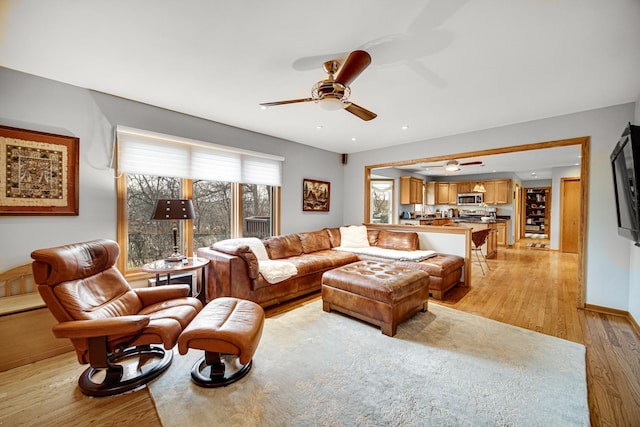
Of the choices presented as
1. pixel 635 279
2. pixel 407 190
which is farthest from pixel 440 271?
pixel 407 190

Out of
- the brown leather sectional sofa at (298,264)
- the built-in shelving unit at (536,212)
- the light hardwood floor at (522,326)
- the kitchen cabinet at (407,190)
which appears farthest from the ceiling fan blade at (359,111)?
the built-in shelving unit at (536,212)

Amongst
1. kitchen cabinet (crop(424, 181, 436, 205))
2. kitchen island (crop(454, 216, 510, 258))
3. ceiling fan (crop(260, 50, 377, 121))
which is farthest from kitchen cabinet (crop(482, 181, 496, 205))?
ceiling fan (crop(260, 50, 377, 121))

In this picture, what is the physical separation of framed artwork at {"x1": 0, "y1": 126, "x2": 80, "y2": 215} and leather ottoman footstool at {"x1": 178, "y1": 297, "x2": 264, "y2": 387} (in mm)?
1982

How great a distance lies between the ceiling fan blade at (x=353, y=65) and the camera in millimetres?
1826

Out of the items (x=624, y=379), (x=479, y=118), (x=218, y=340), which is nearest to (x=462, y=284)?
(x=624, y=379)

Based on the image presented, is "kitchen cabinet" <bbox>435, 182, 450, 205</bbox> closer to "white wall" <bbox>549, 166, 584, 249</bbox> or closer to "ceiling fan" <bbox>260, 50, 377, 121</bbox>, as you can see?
"white wall" <bbox>549, 166, 584, 249</bbox>

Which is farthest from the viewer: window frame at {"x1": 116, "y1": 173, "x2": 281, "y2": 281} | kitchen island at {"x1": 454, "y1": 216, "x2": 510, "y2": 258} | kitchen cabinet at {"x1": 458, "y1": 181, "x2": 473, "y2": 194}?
kitchen cabinet at {"x1": 458, "y1": 181, "x2": 473, "y2": 194}

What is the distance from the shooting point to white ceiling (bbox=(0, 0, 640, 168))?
5.46 feet

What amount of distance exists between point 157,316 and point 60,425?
0.72 m

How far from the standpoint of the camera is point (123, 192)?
10.0 ft

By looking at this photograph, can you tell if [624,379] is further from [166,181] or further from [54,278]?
[166,181]

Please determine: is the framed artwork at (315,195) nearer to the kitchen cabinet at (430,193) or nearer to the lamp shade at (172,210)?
the lamp shade at (172,210)

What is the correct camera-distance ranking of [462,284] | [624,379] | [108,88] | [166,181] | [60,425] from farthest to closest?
1. [462,284]
2. [166,181]
3. [108,88]
4. [624,379]
5. [60,425]

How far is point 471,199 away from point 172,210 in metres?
8.76
